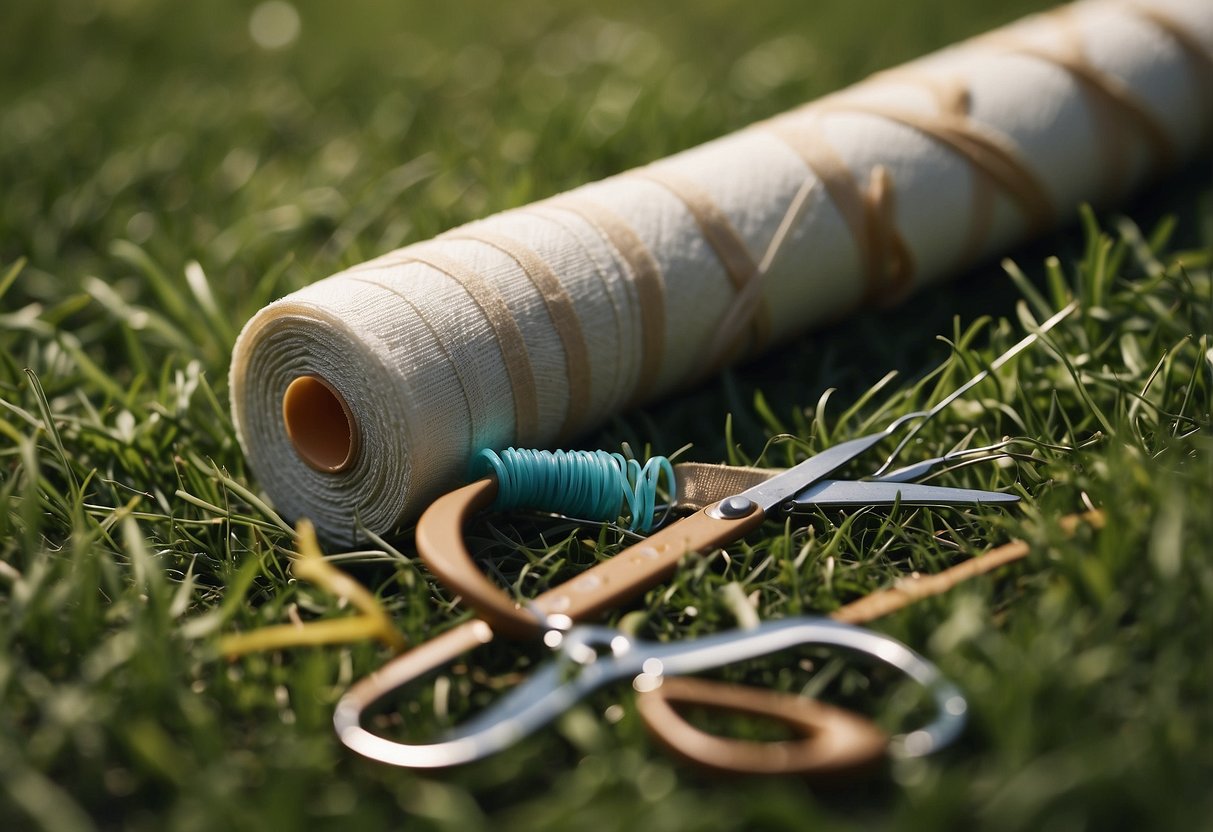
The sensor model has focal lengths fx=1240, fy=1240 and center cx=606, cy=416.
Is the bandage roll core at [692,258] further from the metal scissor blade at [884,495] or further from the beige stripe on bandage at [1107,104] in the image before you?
the metal scissor blade at [884,495]

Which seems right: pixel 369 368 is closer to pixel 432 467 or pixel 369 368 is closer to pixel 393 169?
pixel 432 467

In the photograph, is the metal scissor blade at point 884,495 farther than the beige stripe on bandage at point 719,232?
No

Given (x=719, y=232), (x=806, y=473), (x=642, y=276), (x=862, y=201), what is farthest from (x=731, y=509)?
(x=862, y=201)

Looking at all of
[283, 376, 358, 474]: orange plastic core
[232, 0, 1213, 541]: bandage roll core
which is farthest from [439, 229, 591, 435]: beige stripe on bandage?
[283, 376, 358, 474]: orange plastic core

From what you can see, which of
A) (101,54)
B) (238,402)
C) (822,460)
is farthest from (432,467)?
(101,54)

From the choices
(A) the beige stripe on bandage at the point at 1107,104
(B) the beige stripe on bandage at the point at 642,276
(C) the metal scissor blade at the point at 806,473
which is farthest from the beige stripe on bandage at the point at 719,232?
(A) the beige stripe on bandage at the point at 1107,104

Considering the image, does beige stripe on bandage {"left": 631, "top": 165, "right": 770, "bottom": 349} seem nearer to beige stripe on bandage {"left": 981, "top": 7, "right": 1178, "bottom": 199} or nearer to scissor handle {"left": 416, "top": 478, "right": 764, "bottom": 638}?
scissor handle {"left": 416, "top": 478, "right": 764, "bottom": 638}
